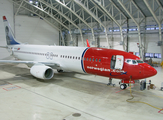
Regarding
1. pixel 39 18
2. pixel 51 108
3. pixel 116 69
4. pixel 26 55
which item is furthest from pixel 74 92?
pixel 39 18

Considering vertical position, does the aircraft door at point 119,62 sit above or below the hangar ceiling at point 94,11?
below

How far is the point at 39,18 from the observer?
113 feet

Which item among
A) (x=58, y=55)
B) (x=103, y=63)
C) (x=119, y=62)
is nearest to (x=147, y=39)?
(x=119, y=62)

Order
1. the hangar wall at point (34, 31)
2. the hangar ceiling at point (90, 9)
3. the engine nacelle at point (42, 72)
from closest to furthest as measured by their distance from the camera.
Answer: the engine nacelle at point (42, 72) → the hangar ceiling at point (90, 9) → the hangar wall at point (34, 31)

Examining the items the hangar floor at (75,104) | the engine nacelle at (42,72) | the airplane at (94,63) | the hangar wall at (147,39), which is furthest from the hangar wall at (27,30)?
the hangar floor at (75,104)

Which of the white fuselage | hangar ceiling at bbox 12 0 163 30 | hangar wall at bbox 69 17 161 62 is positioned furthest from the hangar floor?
hangar wall at bbox 69 17 161 62

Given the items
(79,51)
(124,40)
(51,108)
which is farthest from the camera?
(124,40)

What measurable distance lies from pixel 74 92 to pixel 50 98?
204 cm

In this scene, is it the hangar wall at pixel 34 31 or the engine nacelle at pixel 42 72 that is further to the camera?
the hangar wall at pixel 34 31

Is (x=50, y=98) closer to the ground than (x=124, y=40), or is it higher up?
closer to the ground

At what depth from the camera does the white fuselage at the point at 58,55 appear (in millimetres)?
12864

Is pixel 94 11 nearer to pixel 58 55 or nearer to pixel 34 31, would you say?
pixel 58 55

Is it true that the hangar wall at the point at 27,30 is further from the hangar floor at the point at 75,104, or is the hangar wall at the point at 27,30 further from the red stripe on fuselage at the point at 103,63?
the red stripe on fuselage at the point at 103,63

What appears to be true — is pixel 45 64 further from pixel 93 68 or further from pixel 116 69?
pixel 116 69
